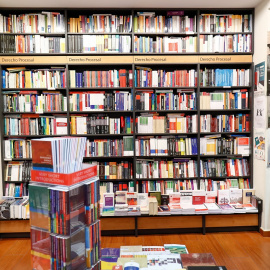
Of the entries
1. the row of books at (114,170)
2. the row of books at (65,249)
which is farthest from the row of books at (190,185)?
the row of books at (65,249)

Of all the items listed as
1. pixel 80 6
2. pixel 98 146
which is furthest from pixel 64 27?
pixel 98 146

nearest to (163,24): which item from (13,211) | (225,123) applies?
(225,123)

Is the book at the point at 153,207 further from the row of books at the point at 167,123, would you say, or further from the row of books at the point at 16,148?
the row of books at the point at 16,148

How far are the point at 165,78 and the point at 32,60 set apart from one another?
6.22 feet

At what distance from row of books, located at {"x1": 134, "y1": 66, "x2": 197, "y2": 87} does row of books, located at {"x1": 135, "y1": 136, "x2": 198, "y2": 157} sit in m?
0.79

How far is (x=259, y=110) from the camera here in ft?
11.3

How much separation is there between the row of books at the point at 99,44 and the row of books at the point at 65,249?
2.58m

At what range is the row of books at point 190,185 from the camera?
3.71m

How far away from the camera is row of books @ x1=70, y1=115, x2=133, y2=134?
11.8ft

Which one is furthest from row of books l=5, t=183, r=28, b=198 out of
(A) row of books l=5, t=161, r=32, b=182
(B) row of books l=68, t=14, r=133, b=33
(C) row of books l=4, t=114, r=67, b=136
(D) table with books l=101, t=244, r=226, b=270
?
(B) row of books l=68, t=14, r=133, b=33

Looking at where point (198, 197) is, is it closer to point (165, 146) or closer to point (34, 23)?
point (165, 146)

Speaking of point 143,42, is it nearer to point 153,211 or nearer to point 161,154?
point 161,154

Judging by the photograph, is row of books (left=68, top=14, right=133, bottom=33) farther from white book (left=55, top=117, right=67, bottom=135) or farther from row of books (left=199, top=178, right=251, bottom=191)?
row of books (left=199, top=178, right=251, bottom=191)

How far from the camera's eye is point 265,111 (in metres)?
3.30
